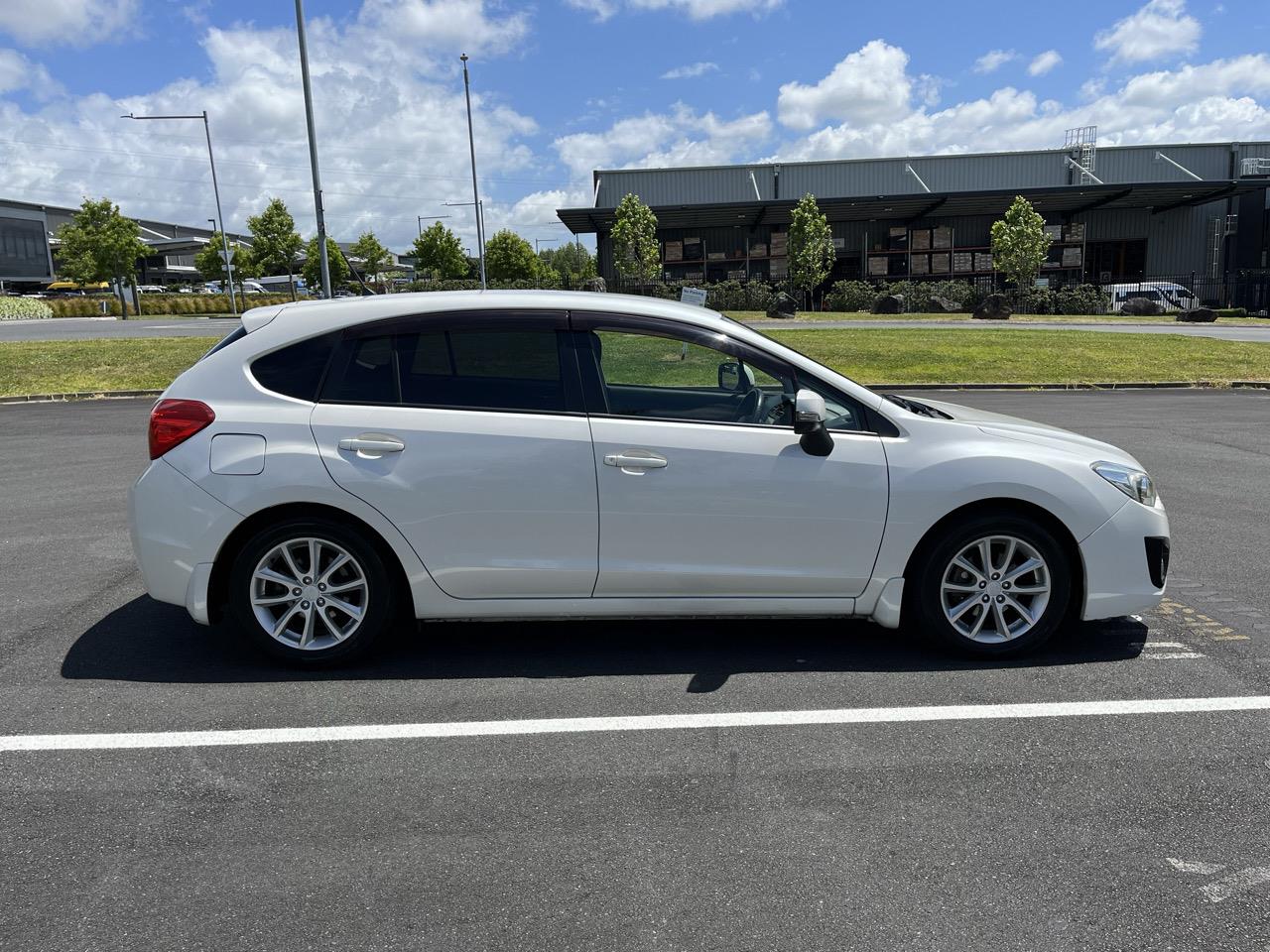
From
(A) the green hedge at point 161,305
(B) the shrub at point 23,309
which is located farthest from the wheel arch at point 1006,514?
(B) the shrub at point 23,309

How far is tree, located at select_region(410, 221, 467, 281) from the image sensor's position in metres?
68.1

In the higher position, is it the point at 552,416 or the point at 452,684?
the point at 552,416

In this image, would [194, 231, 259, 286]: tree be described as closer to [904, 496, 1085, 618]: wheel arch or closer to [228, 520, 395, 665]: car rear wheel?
[228, 520, 395, 665]: car rear wheel

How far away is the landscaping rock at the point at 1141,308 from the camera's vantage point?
39.2 m

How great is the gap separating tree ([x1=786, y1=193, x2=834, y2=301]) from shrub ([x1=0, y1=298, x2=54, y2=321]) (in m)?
40.2

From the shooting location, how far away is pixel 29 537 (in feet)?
22.3

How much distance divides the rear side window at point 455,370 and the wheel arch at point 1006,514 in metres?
1.78

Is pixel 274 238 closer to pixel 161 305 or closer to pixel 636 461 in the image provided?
pixel 161 305

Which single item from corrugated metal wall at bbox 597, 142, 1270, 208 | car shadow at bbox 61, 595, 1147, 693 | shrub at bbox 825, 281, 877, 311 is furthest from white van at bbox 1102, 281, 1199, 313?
car shadow at bbox 61, 595, 1147, 693

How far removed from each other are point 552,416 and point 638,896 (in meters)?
2.16

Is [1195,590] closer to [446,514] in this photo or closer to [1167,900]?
[1167,900]

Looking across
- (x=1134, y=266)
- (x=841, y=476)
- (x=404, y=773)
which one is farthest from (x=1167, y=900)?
(x=1134, y=266)

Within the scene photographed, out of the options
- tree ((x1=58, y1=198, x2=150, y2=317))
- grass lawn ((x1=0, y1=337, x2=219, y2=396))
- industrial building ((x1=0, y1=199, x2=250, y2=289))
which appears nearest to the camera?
grass lawn ((x1=0, y1=337, x2=219, y2=396))

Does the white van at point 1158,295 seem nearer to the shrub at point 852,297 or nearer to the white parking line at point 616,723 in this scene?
the shrub at point 852,297
